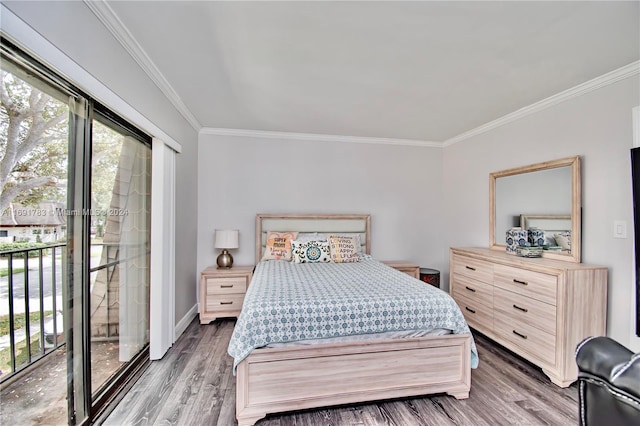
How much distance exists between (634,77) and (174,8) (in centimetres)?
327

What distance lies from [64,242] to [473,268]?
3532 mm

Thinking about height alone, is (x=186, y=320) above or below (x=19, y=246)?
below

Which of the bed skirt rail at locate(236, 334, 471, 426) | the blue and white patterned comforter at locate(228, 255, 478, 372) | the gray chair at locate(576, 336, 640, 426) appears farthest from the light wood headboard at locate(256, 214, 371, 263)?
the gray chair at locate(576, 336, 640, 426)

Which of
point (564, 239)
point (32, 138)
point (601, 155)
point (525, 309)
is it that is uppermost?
point (601, 155)

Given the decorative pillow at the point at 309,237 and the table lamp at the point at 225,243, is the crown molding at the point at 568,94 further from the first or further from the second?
the table lamp at the point at 225,243

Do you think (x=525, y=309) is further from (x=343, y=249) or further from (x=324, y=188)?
(x=324, y=188)

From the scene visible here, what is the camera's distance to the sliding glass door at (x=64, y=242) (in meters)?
1.20

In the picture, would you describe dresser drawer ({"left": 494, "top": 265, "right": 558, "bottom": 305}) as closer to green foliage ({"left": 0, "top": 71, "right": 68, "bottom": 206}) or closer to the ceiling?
the ceiling

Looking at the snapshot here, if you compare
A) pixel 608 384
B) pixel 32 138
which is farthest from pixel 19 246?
pixel 608 384

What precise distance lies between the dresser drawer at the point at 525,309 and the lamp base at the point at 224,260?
3046mm

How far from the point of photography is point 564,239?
2.56m

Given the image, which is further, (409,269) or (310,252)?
(409,269)

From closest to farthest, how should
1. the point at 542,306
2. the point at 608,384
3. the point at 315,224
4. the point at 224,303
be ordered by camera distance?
the point at 608,384 → the point at 542,306 → the point at 224,303 → the point at 315,224

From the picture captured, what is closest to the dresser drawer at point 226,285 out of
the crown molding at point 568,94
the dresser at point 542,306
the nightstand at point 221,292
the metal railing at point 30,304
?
the nightstand at point 221,292
